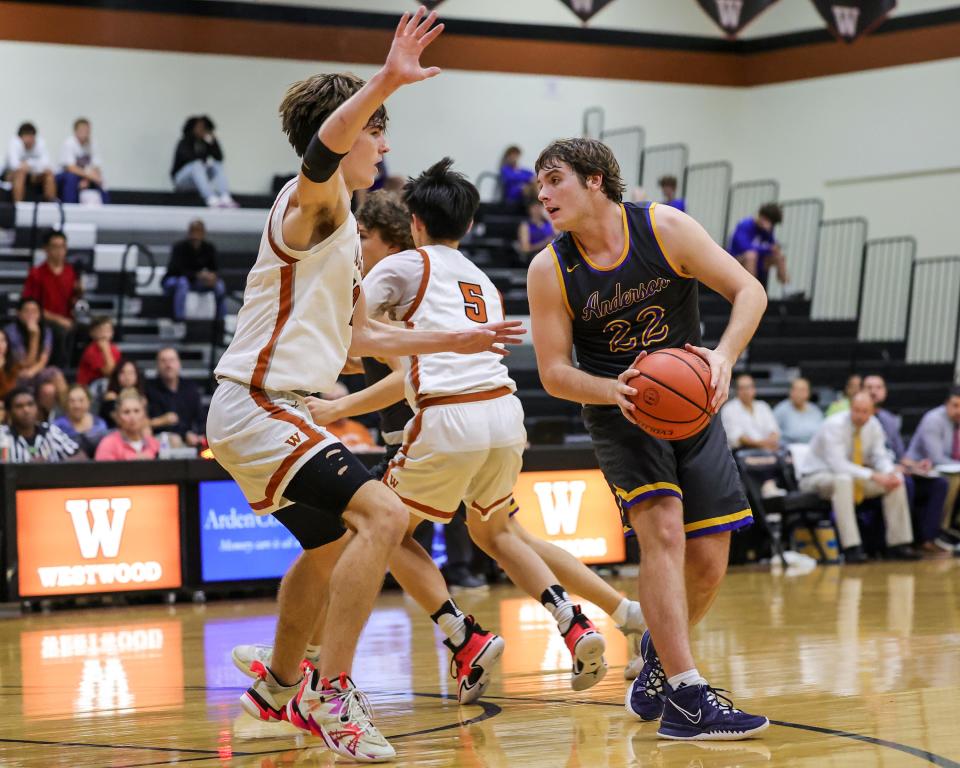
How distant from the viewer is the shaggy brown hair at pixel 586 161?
494 centimetres

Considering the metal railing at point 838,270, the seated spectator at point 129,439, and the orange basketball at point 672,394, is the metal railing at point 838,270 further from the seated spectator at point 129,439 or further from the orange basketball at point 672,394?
the orange basketball at point 672,394

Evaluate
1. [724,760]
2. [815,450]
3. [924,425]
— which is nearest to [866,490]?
[815,450]

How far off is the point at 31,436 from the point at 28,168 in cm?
723

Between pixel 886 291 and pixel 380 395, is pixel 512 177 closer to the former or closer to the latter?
pixel 886 291

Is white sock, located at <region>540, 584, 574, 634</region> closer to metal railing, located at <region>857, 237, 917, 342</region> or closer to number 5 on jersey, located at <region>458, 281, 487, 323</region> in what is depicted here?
number 5 on jersey, located at <region>458, 281, 487, 323</region>

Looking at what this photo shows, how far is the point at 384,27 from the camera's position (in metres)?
20.5

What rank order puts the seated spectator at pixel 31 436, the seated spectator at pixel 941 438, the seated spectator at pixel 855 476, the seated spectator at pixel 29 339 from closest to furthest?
the seated spectator at pixel 31 436, the seated spectator at pixel 855 476, the seated spectator at pixel 29 339, the seated spectator at pixel 941 438

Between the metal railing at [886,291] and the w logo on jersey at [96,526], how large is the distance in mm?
13114

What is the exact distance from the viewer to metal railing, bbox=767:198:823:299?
21375mm

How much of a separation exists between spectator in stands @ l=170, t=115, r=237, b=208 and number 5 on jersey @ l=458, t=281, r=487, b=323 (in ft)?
41.8

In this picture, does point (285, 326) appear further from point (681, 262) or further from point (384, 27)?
point (384, 27)

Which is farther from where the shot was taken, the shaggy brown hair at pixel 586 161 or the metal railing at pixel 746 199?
the metal railing at pixel 746 199

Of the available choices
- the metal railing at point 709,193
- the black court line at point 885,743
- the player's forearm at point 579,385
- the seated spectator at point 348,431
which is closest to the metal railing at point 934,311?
the metal railing at point 709,193

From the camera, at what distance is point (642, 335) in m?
4.92
